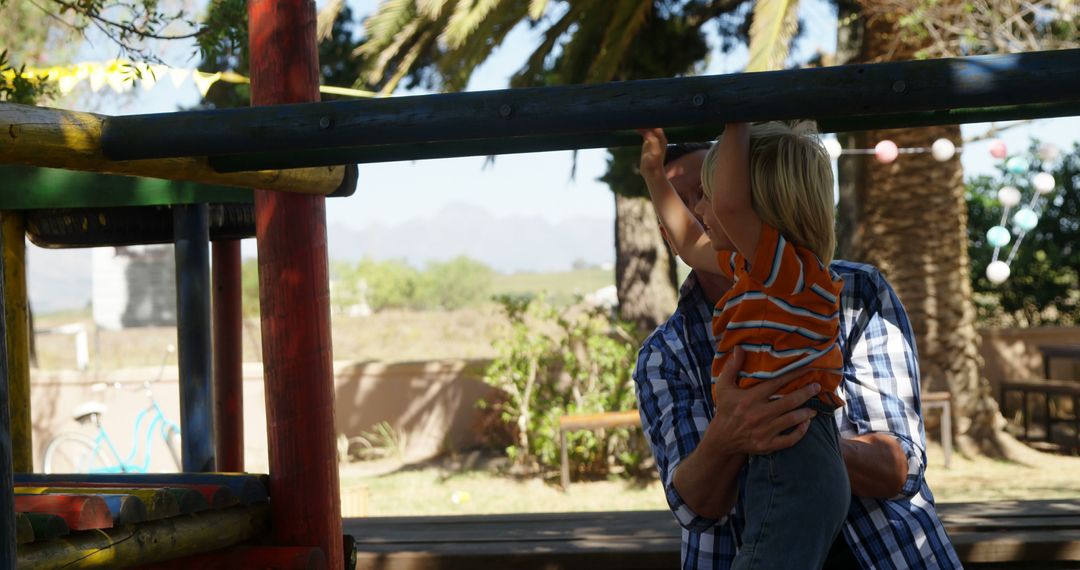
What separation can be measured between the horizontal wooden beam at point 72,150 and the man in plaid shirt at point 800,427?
0.76 metres

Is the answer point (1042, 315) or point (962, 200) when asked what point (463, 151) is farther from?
point (1042, 315)

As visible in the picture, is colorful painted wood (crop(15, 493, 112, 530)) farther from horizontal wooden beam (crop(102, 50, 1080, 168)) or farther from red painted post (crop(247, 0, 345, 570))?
horizontal wooden beam (crop(102, 50, 1080, 168))

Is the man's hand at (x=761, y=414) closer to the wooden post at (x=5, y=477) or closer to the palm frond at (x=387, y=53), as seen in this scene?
the wooden post at (x=5, y=477)

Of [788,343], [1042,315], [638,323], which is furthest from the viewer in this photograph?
[1042,315]

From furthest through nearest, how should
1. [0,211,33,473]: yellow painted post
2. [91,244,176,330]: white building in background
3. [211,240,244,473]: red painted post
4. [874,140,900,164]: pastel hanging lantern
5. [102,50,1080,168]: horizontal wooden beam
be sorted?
[91,244,176,330]: white building in background
[874,140,900,164]: pastel hanging lantern
[211,240,244,473]: red painted post
[0,211,33,473]: yellow painted post
[102,50,1080,168]: horizontal wooden beam

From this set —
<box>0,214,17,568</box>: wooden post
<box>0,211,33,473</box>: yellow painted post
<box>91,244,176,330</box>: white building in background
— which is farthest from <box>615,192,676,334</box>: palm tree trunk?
<box>91,244,176,330</box>: white building in background

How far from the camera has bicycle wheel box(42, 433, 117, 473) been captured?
10445mm

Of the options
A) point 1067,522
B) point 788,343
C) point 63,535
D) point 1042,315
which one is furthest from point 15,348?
point 1042,315

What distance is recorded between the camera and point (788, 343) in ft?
5.27

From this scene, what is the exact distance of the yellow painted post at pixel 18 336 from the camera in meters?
Answer: 3.25

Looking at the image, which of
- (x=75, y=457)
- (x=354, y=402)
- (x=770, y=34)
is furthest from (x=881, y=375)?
(x=75, y=457)

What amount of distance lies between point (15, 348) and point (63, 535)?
1.71 meters

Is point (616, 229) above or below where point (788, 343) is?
above

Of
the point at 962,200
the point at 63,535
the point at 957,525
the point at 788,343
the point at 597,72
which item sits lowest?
the point at 957,525
